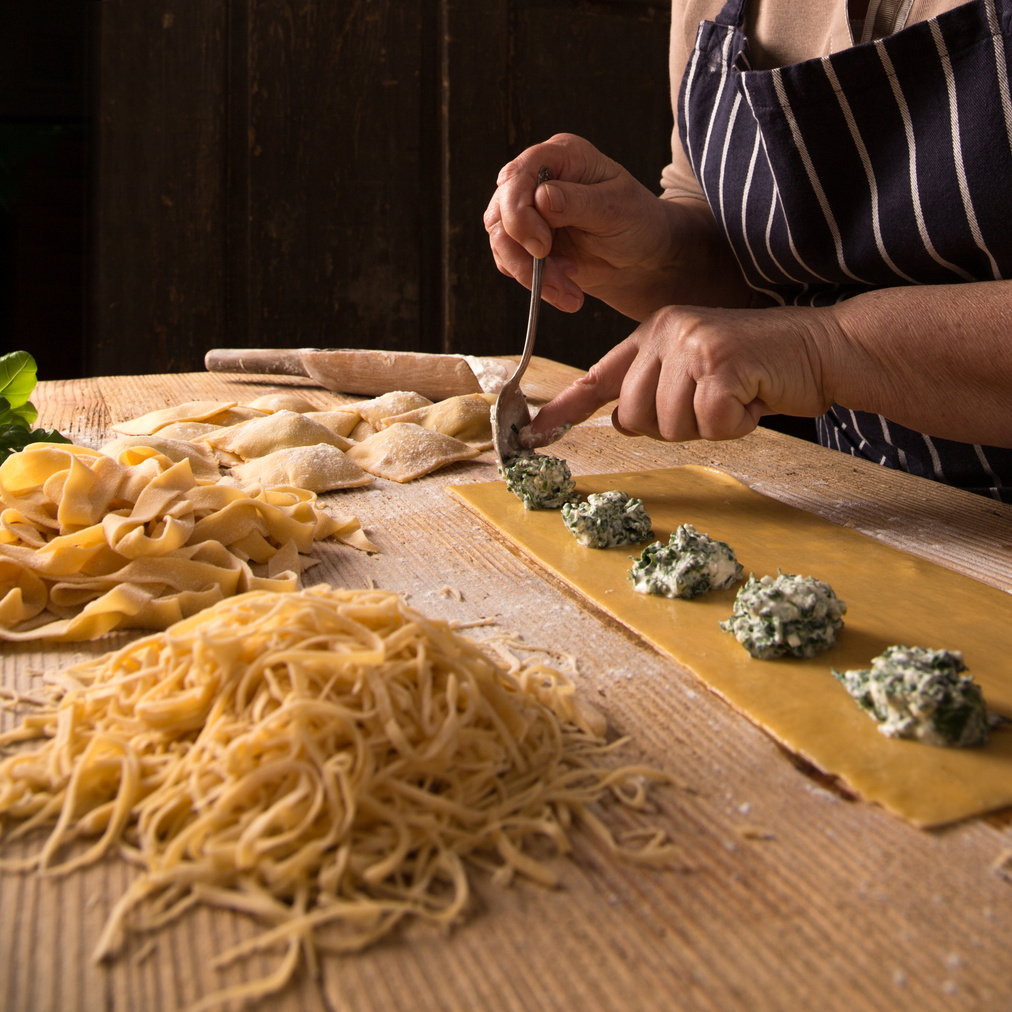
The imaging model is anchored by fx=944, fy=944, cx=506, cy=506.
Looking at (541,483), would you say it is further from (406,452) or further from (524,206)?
(524,206)

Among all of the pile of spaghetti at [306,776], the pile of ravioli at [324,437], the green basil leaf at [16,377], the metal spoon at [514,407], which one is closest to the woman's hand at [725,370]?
the metal spoon at [514,407]

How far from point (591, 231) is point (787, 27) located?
19.2 inches

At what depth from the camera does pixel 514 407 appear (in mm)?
1595

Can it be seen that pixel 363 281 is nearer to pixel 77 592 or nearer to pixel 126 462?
pixel 126 462

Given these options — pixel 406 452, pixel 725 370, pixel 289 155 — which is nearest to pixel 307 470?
pixel 406 452

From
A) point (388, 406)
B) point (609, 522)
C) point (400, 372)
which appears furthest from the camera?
point (400, 372)

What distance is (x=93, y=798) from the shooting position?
2.31ft

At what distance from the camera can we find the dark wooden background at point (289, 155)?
11.3ft

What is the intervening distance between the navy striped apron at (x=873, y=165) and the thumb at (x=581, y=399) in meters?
0.38

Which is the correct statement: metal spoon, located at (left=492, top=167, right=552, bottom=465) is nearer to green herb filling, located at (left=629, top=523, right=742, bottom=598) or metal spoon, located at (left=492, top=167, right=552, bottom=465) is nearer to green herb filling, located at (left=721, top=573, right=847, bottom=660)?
green herb filling, located at (left=629, top=523, right=742, bottom=598)

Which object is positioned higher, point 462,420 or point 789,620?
point 462,420

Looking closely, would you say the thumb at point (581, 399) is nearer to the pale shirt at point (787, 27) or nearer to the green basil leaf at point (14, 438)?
the pale shirt at point (787, 27)

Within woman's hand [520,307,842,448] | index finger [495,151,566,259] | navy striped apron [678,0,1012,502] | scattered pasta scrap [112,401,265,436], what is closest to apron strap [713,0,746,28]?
navy striped apron [678,0,1012,502]

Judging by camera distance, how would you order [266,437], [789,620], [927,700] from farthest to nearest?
[266,437]
[789,620]
[927,700]
